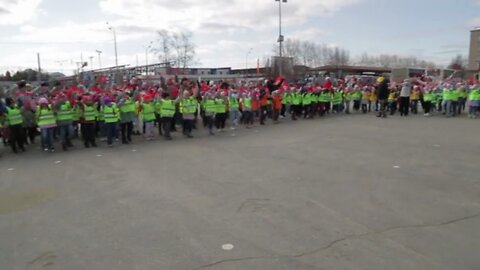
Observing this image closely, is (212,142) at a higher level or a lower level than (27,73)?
lower

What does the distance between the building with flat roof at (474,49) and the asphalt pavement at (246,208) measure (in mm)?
110856

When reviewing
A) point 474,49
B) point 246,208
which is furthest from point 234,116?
point 474,49

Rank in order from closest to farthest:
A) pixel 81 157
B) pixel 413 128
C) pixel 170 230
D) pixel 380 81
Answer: pixel 170 230 → pixel 81 157 → pixel 413 128 → pixel 380 81

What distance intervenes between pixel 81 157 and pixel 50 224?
5.33m

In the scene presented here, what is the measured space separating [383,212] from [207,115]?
10015mm

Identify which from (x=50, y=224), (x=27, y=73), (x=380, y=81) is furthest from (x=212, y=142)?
(x=27, y=73)

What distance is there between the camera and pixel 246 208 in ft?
19.0

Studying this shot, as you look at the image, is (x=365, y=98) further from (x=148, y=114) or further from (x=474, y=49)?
(x=474, y=49)

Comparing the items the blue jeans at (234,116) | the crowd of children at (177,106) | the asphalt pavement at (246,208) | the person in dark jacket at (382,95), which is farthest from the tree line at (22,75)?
the asphalt pavement at (246,208)

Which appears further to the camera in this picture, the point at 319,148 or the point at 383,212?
the point at 319,148

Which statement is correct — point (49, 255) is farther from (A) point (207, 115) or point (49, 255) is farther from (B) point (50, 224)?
(A) point (207, 115)

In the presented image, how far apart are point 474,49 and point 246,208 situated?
395ft

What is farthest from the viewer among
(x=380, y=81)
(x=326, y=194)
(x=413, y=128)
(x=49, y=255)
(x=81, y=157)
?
(x=380, y=81)

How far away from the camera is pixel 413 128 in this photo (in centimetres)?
1441
